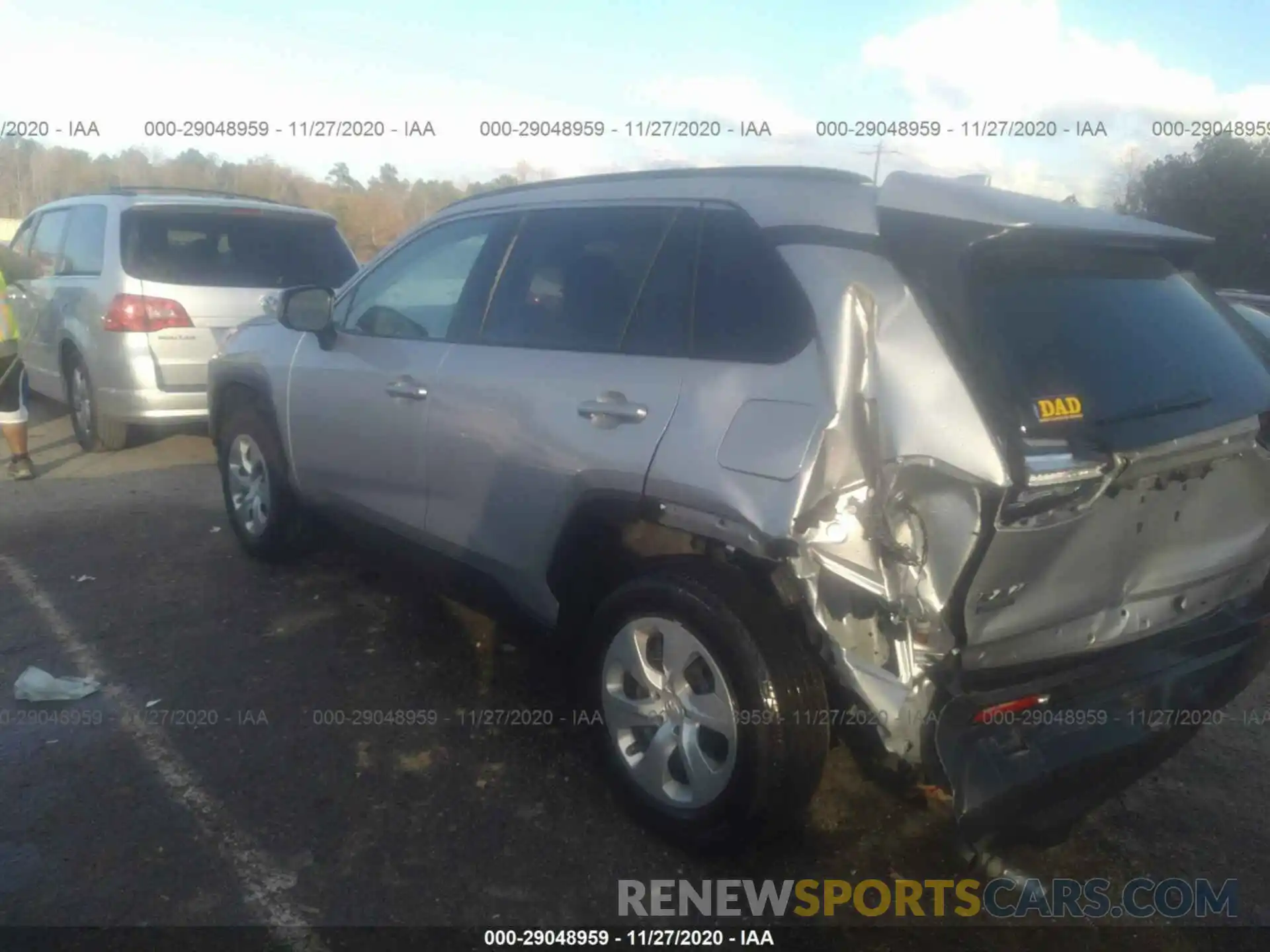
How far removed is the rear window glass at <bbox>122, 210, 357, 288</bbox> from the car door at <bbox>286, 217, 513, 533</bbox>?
2.56m

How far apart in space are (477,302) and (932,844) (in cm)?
245

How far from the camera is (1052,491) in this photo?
2.34 m

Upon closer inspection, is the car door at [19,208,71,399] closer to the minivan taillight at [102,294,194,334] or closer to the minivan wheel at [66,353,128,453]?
the minivan wheel at [66,353,128,453]

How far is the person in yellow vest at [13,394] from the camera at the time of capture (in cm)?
634

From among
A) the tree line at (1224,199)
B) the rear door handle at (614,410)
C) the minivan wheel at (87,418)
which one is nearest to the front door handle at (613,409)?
the rear door handle at (614,410)

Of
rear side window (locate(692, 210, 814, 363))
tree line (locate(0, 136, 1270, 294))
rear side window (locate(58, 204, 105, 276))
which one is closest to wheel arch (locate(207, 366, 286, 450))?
rear side window (locate(58, 204, 105, 276))

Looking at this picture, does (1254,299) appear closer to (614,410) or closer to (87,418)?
Answer: (614,410)

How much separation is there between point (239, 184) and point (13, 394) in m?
18.1

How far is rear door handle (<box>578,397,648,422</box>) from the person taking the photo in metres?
2.96

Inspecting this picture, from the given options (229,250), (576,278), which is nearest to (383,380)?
(576,278)

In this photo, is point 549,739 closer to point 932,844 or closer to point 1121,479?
point 932,844

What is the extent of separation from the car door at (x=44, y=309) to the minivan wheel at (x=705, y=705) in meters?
6.26

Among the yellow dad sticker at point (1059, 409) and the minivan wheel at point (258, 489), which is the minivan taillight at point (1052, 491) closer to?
the yellow dad sticker at point (1059, 409)

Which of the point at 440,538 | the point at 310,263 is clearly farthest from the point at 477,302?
the point at 310,263
